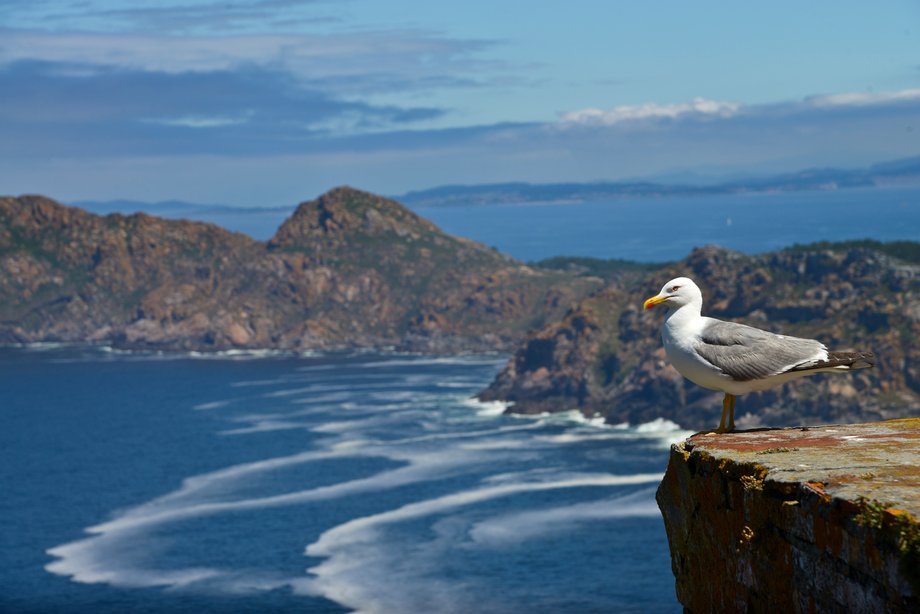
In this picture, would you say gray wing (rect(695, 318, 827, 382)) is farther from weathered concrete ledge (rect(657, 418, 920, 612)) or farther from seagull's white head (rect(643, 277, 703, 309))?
weathered concrete ledge (rect(657, 418, 920, 612))

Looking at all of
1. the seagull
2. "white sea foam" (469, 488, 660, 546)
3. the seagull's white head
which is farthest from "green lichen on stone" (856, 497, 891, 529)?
"white sea foam" (469, 488, 660, 546)

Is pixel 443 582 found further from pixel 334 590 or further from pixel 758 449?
pixel 758 449

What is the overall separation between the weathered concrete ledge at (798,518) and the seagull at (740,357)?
1.31m

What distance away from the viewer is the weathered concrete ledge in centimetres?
1116

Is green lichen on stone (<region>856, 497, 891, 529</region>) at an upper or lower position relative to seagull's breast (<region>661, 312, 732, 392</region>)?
lower

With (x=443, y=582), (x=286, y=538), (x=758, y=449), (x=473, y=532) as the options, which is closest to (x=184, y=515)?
(x=286, y=538)

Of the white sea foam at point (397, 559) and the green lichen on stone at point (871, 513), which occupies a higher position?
the green lichen on stone at point (871, 513)

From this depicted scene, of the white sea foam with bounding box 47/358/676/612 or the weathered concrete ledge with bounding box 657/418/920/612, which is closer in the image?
the weathered concrete ledge with bounding box 657/418/920/612

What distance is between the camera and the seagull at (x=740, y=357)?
58.1 feet

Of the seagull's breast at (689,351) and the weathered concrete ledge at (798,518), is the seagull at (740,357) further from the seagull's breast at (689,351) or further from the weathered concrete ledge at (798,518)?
the weathered concrete ledge at (798,518)

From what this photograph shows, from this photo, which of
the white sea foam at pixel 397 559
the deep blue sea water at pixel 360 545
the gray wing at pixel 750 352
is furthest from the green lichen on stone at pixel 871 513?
the white sea foam at pixel 397 559

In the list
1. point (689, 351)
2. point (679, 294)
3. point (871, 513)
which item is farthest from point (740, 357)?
point (871, 513)

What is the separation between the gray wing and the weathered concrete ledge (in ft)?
4.51

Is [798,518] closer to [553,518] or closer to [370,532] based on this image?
[370,532]
